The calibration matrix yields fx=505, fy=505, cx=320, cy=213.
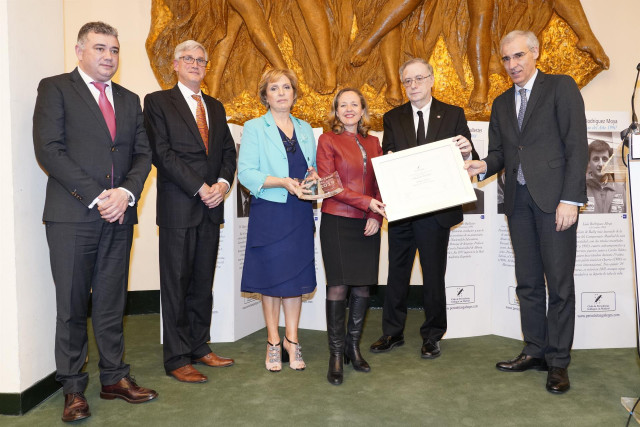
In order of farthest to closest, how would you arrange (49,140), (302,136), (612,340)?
1. (612,340)
2. (302,136)
3. (49,140)

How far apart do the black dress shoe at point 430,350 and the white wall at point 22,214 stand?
95.9 inches

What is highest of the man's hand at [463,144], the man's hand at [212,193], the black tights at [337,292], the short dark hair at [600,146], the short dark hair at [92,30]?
the short dark hair at [92,30]

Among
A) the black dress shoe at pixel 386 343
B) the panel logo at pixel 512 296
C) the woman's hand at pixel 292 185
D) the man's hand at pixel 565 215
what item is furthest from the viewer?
the panel logo at pixel 512 296

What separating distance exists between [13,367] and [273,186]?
1741mm

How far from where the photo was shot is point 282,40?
516 centimetres

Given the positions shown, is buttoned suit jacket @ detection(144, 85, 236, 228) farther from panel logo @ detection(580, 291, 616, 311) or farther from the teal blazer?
panel logo @ detection(580, 291, 616, 311)

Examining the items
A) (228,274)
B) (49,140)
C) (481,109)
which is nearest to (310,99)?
(481,109)

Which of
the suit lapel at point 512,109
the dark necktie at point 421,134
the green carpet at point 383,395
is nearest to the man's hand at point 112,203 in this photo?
the green carpet at point 383,395

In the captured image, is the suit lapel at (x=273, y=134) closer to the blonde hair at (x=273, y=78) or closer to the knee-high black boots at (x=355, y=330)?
the blonde hair at (x=273, y=78)

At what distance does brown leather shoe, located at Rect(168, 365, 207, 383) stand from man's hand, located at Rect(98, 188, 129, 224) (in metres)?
1.12

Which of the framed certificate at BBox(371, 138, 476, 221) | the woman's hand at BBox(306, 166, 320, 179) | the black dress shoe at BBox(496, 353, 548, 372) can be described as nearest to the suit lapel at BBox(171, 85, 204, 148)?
the woman's hand at BBox(306, 166, 320, 179)

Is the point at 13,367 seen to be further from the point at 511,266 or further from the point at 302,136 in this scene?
the point at 511,266

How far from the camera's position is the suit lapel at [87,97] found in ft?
8.91

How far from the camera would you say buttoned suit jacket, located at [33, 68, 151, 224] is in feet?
8.49
